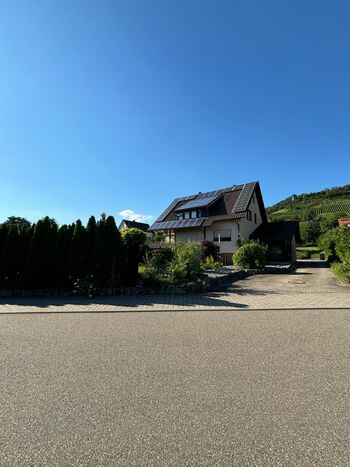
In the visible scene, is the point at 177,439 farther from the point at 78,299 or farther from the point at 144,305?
the point at 78,299

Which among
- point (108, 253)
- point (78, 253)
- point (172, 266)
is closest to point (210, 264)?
point (172, 266)

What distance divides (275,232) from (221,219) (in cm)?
603

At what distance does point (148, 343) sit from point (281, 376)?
2.36 metres

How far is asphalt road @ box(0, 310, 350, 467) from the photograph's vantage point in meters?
2.37

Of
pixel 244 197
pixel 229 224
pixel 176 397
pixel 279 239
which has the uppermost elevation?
pixel 244 197

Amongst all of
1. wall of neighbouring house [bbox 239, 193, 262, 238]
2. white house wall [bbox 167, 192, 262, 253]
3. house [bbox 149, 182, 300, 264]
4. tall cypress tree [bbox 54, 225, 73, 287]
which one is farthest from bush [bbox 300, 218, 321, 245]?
tall cypress tree [bbox 54, 225, 73, 287]

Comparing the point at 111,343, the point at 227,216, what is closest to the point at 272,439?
the point at 111,343

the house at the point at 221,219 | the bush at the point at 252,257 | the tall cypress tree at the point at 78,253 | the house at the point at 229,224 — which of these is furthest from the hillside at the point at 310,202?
Result: the tall cypress tree at the point at 78,253

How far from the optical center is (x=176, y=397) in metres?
3.26

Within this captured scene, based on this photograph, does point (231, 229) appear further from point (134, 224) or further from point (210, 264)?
point (134, 224)

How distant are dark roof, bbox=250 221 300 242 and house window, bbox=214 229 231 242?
305 centimetres

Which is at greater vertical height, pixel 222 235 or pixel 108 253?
pixel 222 235

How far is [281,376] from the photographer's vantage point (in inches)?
148

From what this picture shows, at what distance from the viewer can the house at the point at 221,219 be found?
25406 mm
